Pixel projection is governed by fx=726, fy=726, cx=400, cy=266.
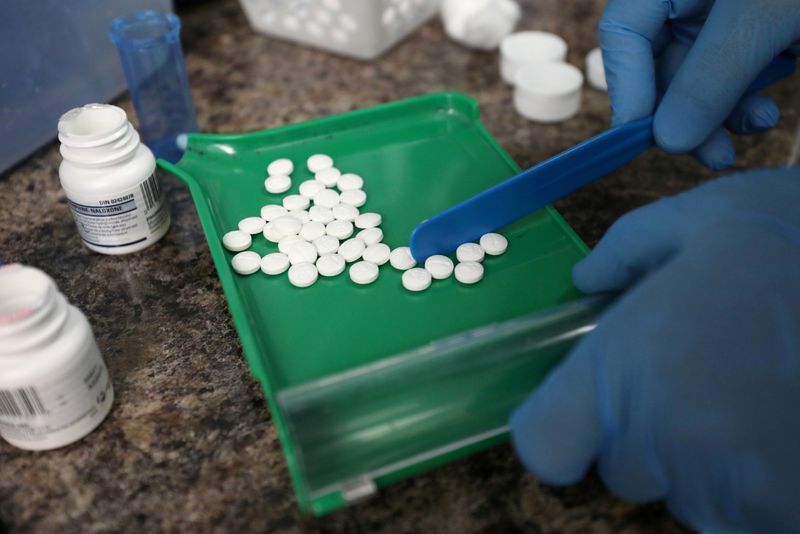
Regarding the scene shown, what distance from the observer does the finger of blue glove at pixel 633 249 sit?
79 centimetres

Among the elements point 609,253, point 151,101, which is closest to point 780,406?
point 609,253


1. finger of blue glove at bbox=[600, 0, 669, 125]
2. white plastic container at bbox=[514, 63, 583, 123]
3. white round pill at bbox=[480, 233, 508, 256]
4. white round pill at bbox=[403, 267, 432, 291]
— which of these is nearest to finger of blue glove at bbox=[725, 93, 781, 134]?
finger of blue glove at bbox=[600, 0, 669, 125]

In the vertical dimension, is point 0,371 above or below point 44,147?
above

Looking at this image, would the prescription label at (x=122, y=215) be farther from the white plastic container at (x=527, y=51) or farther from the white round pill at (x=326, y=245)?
the white plastic container at (x=527, y=51)

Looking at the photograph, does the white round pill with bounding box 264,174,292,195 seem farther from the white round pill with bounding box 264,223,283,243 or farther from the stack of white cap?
the stack of white cap

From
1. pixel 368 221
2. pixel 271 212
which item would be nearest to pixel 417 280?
pixel 368 221

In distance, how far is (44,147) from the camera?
48.6 inches

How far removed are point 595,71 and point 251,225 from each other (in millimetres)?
760

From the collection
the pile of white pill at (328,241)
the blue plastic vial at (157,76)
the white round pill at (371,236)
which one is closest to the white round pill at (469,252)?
the pile of white pill at (328,241)

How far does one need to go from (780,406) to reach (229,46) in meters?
1.25

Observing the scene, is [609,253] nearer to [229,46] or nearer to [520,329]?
[520,329]

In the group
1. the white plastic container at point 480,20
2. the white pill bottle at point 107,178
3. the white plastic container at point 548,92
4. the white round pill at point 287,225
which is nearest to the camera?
the white pill bottle at point 107,178

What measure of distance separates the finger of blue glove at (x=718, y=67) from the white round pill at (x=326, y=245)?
18.7 inches

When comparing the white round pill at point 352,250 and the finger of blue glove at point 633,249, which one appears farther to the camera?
the white round pill at point 352,250
